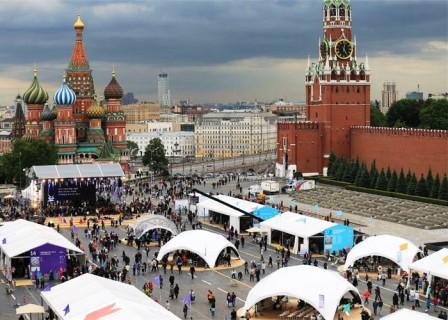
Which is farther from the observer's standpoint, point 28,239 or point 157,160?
point 157,160

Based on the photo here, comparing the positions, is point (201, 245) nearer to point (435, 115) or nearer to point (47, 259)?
point (47, 259)

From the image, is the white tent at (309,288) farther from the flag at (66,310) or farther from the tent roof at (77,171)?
the tent roof at (77,171)

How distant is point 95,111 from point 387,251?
58026 millimetres

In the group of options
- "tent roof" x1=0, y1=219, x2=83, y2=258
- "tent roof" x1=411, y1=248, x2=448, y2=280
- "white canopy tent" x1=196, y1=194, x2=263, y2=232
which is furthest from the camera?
"white canopy tent" x1=196, y1=194, x2=263, y2=232

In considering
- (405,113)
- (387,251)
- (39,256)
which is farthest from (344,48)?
(39,256)

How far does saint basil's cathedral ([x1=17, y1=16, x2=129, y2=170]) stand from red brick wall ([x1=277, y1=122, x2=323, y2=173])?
18.1 m

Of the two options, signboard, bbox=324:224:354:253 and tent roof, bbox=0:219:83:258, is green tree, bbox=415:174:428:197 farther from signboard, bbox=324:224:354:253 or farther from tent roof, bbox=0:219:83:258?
tent roof, bbox=0:219:83:258

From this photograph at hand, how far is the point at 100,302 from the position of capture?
984 inches

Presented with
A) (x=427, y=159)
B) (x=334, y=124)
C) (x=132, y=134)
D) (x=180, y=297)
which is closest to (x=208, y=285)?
(x=180, y=297)

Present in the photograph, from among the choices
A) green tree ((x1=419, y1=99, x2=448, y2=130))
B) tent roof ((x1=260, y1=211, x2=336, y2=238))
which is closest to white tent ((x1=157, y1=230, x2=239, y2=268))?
tent roof ((x1=260, y1=211, x2=336, y2=238))

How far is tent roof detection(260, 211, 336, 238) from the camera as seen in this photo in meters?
40.5

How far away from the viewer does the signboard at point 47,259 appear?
35.1 m

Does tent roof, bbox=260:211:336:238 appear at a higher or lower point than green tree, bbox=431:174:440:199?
higher

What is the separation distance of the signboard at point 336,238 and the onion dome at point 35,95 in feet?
193
